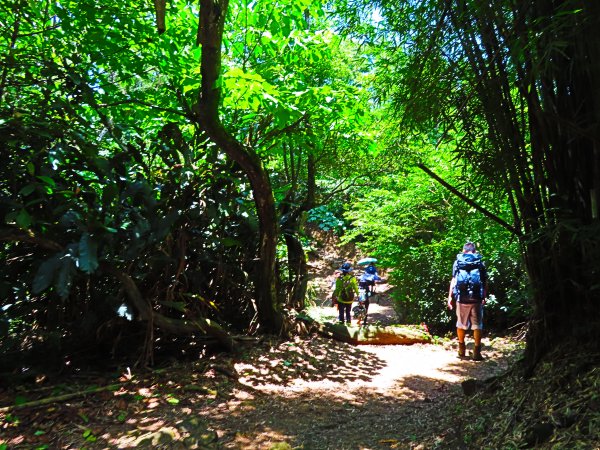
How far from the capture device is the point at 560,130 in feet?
8.00

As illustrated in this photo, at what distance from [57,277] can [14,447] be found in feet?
3.90

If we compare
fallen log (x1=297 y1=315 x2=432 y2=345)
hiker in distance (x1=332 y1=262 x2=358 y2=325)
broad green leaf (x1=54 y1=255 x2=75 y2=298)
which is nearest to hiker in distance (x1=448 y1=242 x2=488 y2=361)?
fallen log (x1=297 y1=315 x2=432 y2=345)

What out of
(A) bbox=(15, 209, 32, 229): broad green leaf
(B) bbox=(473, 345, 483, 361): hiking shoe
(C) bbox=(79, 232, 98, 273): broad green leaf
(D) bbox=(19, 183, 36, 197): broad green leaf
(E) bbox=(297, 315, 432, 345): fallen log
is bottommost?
→ (B) bbox=(473, 345, 483, 361): hiking shoe

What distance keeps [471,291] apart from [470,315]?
0.34 m

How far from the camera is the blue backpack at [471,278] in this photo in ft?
18.2

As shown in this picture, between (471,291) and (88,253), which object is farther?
(471,291)

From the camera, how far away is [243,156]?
17.1ft

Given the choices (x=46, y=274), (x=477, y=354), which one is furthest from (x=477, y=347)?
(x=46, y=274)

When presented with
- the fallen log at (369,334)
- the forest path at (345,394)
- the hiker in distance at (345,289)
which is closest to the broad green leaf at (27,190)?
the forest path at (345,394)

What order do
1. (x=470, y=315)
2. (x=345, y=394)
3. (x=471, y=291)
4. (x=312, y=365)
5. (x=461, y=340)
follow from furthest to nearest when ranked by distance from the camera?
(x=461, y=340) < (x=470, y=315) < (x=471, y=291) < (x=312, y=365) < (x=345, y=394)

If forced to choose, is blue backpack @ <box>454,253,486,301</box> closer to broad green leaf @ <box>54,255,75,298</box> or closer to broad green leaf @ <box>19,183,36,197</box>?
broad green leaf @ <box>54,255,75,298</box>

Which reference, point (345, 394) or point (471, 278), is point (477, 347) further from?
point (345, 394)

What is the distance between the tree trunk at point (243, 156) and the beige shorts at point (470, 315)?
2317mm

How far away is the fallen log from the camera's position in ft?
21.1
